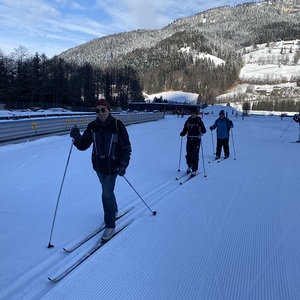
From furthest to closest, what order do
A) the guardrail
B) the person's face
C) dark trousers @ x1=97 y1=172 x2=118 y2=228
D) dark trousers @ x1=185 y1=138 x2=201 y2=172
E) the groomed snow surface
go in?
the guardrail → dark trousers @ x1=185 y1=138 x2=201 y2=172 → dark trousers @ x1=97 y1=172 x2=118 y2=228 → the person's face → the groomed snow surface

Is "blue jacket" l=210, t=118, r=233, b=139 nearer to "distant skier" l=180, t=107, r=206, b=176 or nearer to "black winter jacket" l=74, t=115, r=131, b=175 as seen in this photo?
"distant skier" l=180, t=107, r=206, b=176

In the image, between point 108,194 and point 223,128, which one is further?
point 223,128

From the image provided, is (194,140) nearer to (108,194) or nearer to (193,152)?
(193,152)

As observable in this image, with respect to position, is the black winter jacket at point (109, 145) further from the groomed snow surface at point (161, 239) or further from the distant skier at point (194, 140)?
the distant skier at point (194, 140)

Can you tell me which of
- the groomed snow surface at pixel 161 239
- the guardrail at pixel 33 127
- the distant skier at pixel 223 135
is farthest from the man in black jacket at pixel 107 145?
the guardrail at pixel 33 127

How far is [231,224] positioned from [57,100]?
7576 cm

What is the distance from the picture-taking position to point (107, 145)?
4461 millimetres

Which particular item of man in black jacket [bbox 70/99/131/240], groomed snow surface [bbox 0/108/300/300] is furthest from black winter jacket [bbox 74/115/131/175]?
groomed snow surface [bbox 0/108/300/300]

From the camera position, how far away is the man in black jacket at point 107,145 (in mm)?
4445

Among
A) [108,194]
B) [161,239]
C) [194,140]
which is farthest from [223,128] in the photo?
[108,194]

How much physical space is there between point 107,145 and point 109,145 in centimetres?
3

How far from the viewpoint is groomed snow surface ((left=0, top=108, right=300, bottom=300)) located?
349 centimetres

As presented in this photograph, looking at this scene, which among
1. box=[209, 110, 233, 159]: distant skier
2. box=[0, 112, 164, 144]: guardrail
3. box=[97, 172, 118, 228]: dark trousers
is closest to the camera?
box=[97, 172, 118, 228]: dark trousers

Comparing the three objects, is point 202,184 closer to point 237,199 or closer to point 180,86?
point 237,199
